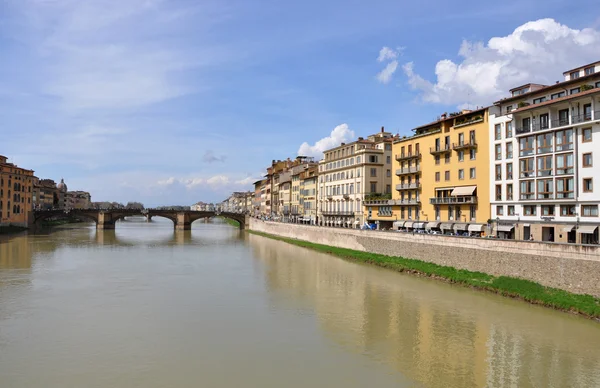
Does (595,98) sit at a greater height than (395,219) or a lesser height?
greater

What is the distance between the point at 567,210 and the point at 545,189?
1.90 meters

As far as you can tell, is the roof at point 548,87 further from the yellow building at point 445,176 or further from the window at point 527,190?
the window at point 527,190

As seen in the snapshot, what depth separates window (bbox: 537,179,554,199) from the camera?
29609 millimetres

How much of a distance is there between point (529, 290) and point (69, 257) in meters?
37.8

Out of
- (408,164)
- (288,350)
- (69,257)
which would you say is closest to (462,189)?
(408,164)

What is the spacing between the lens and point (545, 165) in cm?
3017

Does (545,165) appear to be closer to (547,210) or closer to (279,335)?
(547,210)

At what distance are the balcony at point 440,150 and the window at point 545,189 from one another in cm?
1013

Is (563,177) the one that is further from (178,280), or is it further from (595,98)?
(178,280)

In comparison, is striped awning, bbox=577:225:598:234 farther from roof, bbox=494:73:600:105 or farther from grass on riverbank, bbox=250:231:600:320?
roof, bbox=494:73:600:105

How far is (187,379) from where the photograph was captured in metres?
13.6

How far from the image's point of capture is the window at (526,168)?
31.3 metres

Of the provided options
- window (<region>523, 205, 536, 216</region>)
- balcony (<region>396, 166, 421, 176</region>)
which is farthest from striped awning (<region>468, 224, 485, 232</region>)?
balcony (<region>396, 166, 421, 176</region>)

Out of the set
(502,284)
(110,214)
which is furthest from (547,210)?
(110,214)
